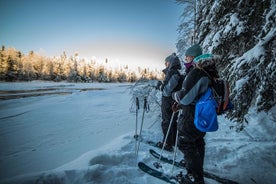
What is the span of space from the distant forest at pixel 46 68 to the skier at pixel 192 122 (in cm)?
3815

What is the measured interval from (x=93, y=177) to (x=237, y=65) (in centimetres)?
385

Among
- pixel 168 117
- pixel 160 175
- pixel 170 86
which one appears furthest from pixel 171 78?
pixel 160 175

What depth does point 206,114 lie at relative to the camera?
2305 mm

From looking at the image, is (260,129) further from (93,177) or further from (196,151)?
(93,177)

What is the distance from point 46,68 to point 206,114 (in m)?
66.6

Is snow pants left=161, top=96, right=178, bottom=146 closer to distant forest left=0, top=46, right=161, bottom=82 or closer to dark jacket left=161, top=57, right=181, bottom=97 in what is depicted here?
dark jacket left=161, top=57, right=181, bottom=97

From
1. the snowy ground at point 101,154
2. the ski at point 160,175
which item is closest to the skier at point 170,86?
the snowy ground at point 101,154

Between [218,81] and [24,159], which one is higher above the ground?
[218,81]

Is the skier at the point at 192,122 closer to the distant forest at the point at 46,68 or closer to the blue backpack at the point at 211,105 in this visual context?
the blue backpack at the point at 211,105

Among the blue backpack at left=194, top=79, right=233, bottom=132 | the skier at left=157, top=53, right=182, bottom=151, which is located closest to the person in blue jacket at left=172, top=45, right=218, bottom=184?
the blue backpack at left=194, top=79, right=233, bottom=132

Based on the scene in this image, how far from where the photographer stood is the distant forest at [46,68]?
154 feet

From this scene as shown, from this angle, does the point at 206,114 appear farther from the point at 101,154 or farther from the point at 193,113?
the point at 101,154

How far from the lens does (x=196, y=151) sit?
2592mm

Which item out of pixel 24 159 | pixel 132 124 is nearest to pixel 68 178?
pixel 24 159
